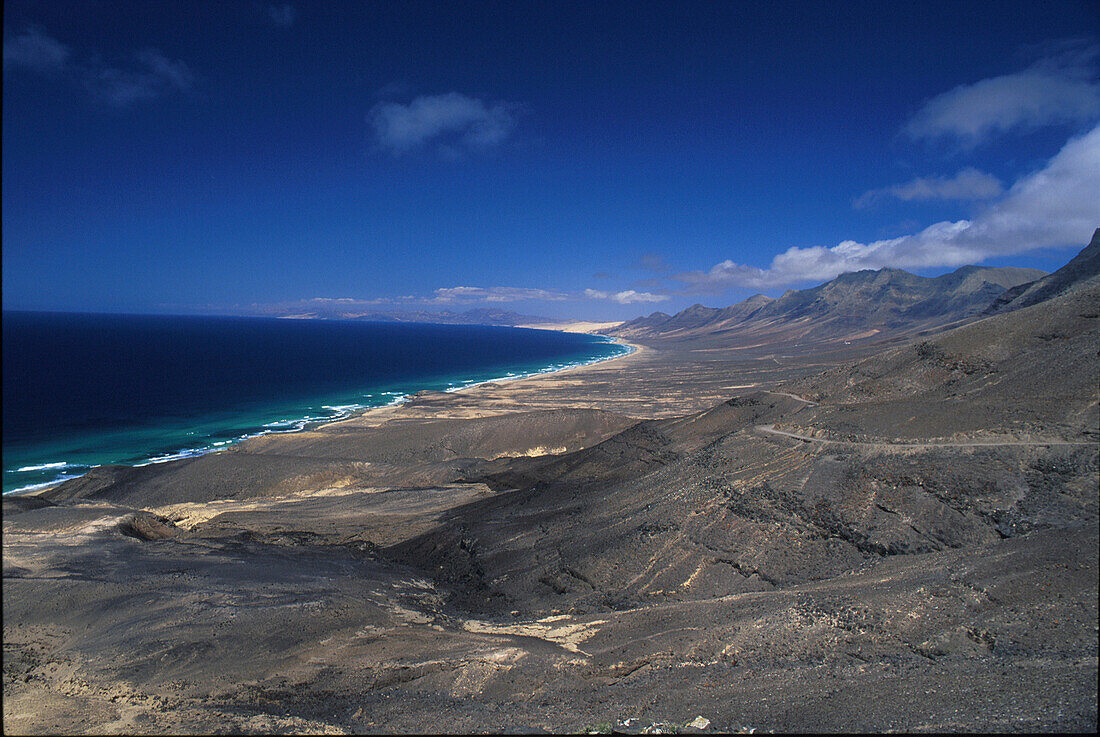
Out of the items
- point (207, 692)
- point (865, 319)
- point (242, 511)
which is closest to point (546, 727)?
point (207, 692)

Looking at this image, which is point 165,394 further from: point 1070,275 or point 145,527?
point 1070,275

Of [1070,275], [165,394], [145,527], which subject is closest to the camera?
[145,527]

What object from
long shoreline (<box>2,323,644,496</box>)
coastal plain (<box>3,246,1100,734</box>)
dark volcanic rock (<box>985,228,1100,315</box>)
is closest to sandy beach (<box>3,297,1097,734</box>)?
coastal plain (<box>3,246,1100,734</box>)

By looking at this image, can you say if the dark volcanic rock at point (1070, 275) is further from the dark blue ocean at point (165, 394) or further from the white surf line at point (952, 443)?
the dark blue ocean at point (165, 394)

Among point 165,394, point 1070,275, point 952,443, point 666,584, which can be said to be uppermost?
point 1070,275

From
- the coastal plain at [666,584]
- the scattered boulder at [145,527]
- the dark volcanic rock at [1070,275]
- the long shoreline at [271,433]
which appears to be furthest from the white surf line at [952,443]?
the dark volcanic rock at [1070,275]

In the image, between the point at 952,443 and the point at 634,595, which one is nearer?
the point at 634,595

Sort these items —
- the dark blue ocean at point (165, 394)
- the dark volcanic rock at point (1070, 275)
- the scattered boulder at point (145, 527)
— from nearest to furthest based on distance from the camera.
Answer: the scattered boulder at point (145, 527) < the dark blue ocean at point (165, 394) < the dark volcanic rock at point (1070, 275)

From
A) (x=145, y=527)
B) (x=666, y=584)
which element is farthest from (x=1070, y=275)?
(x=145, y=527)
